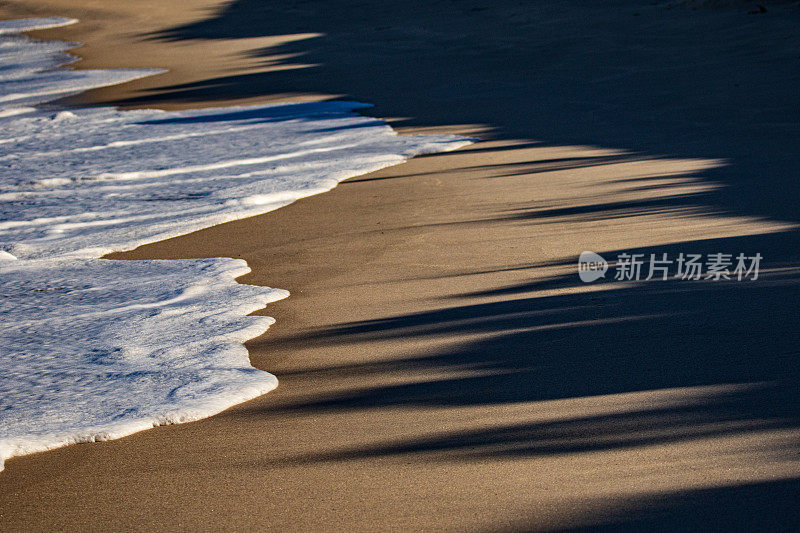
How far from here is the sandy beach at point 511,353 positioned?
10.6 ft

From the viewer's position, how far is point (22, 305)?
593cm

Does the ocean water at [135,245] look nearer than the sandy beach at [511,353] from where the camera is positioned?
No

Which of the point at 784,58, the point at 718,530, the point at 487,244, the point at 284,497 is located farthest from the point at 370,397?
the point at 784,58

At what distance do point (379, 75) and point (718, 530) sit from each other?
13.5 meters

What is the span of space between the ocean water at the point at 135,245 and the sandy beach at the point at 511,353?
9.2 inches

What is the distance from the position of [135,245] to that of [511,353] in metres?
3.81

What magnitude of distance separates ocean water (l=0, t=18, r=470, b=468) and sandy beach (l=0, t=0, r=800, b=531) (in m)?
0.23

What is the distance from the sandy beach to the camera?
3.22 m

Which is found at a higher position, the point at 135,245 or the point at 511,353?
the point at 135,245

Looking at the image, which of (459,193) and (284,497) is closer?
(284,497)

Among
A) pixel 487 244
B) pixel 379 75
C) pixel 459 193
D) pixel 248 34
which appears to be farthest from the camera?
pixel 248 34

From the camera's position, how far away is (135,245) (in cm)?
726

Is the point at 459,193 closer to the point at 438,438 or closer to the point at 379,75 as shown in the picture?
the point at 438,438

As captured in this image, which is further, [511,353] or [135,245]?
[135,245]
